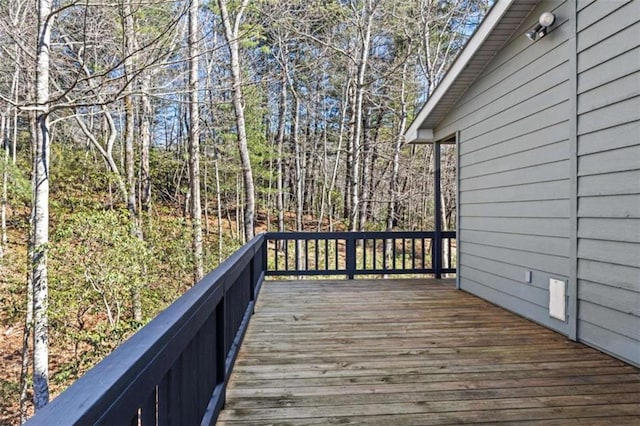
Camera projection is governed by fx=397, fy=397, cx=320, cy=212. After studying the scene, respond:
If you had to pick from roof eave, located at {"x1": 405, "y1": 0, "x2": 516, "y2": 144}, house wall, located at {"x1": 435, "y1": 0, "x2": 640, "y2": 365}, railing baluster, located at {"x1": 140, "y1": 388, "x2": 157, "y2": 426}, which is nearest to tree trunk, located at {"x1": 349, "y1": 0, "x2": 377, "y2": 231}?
roof eave, located at {"x1": 405, "y1": 0, "x2": 516, "y2": 144}

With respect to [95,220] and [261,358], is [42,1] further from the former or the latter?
[261,358]

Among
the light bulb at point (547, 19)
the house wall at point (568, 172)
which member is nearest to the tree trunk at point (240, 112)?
the house wall at point (568, 172)

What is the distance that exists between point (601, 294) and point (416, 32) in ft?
29.5

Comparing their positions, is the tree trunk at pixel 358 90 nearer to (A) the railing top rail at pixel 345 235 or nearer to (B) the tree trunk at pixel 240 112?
(B) the tree trunk at pixel 240 112

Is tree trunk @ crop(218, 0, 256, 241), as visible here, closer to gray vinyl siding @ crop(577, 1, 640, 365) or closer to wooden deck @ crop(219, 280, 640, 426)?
wooden deck @ crop(219, 280, 640, 426)

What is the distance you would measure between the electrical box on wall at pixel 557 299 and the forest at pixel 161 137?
4.84m

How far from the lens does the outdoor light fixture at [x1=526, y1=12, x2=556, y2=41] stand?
11.6 feet

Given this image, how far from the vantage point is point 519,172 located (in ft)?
13.5

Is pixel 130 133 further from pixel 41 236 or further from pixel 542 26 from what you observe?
pixel 542 26

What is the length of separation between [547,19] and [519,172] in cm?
143

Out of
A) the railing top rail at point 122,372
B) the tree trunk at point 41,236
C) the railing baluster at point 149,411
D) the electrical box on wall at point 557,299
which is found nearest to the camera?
the railing top rail at point 122,372

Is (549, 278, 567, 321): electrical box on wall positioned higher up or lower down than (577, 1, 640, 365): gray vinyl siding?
lower down

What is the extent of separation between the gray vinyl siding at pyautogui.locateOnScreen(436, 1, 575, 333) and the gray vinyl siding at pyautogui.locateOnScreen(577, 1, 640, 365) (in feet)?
0.71

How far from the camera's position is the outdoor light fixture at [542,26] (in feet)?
11.6
